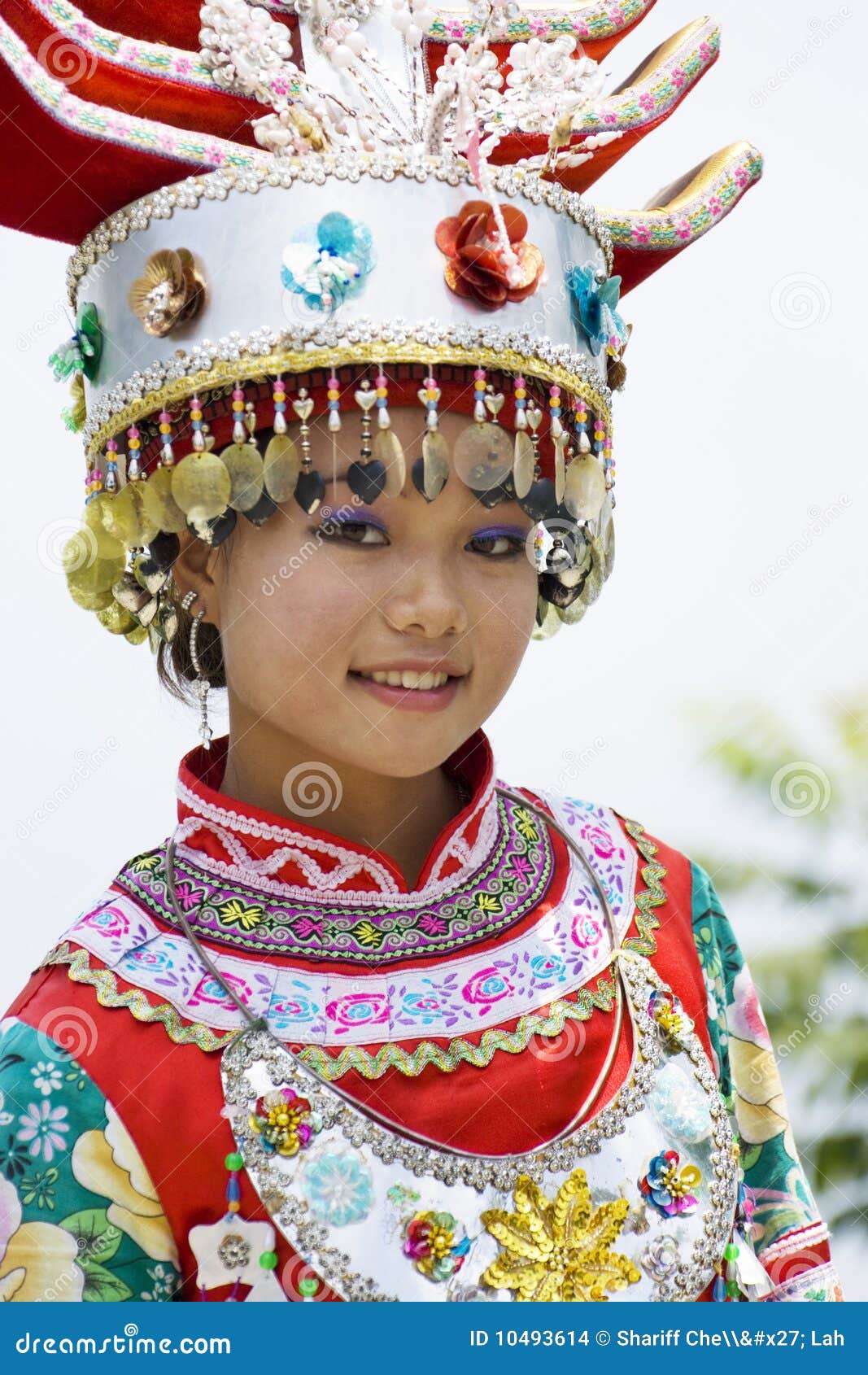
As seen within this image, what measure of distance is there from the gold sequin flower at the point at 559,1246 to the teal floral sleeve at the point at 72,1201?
0.38 m

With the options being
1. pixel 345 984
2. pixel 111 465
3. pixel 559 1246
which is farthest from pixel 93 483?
pixel 559 1246

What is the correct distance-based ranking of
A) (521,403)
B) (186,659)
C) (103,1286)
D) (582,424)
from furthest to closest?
(186,659) < (582,424) < (521,403) < (103,1286)

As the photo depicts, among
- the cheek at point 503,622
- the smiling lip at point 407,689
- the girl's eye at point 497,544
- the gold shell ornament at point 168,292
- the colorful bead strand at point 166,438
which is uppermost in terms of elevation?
the gold shell ornament at point 168,292

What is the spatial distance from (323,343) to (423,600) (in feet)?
1.03

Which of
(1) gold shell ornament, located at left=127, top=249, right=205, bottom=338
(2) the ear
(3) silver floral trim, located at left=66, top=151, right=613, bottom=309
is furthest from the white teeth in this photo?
(3) silver floral trim, located at left=66, top=151, right=613, bottom=309

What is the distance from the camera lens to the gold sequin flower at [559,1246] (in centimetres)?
189

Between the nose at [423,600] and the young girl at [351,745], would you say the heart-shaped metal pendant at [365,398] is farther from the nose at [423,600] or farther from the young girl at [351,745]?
the nose at [423,600]

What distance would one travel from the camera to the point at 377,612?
1.91 metres

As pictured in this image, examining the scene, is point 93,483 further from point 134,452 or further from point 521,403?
point 521,403

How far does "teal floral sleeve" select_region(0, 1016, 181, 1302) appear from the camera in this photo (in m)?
1.83

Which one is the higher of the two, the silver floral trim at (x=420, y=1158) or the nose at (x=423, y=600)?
the nose at (x=423, y=600)

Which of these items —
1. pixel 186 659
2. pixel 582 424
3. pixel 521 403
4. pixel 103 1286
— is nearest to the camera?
pixel 103 1286

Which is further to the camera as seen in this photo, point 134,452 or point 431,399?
point 134,452

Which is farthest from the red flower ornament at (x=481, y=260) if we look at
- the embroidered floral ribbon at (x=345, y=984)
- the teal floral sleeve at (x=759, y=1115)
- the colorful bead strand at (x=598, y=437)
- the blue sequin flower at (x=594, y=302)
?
the teal floral sleeve at (x=759, y=1115)
